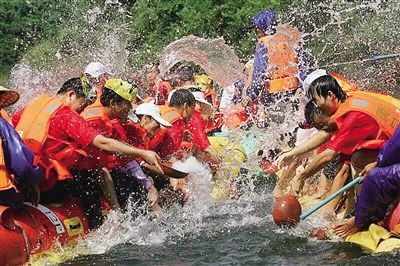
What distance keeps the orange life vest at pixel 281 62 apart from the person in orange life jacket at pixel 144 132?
8.78 feet

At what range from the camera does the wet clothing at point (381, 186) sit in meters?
4.74

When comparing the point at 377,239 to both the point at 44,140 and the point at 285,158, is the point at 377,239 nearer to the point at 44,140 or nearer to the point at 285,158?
the point at 285,158

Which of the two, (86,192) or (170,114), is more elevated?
(170,114)

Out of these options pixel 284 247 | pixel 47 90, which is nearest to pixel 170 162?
pixel 284 247

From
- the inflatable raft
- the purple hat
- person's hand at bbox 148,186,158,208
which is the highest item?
the purple hat

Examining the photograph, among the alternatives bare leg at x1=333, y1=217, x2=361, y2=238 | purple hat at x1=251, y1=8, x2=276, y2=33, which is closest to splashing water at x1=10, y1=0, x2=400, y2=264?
bare leg at x1=333, y1=217, x2=361, y2=238

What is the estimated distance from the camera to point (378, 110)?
553 centimetres

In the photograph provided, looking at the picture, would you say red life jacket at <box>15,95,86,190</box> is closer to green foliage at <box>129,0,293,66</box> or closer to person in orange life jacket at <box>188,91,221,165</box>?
person in orange life jacket at <box>188,91,221,165</box>

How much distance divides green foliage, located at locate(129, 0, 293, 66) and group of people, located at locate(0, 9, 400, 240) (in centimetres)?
777

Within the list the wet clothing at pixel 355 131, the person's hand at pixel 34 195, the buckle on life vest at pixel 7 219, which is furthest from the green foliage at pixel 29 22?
the buckle on life vest at pixel 7 219

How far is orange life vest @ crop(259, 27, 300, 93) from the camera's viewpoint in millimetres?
9234

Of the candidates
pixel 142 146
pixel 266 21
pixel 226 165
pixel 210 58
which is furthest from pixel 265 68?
pixel 142 146

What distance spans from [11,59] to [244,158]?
13.5 m

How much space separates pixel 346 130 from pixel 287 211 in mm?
829
